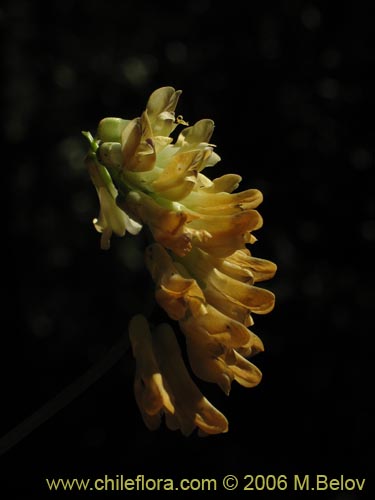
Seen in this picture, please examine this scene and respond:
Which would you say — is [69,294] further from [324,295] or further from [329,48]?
[329,48]

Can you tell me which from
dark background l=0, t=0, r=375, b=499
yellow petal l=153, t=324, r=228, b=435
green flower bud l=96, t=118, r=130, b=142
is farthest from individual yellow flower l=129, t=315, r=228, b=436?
dark background l=0, t=0, r=375, b=499

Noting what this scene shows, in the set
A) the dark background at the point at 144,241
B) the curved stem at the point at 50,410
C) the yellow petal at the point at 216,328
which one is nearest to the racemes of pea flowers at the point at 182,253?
the yellow petal at the point at 216,328

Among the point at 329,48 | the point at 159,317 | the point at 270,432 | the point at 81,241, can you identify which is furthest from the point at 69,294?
the point at 159,317

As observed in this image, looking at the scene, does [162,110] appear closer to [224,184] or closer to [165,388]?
[224,184]

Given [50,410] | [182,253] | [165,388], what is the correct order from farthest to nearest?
[165,388] < [182,253] < [50,410]

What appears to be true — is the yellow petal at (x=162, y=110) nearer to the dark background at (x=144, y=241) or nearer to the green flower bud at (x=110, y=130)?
the green flower bud at (x=110, y=130)

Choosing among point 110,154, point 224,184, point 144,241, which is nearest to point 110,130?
point 110,154
